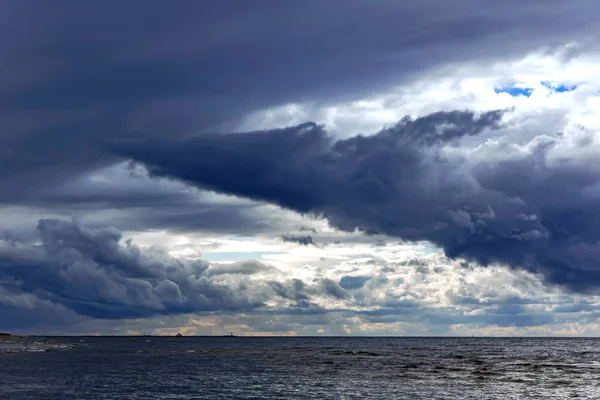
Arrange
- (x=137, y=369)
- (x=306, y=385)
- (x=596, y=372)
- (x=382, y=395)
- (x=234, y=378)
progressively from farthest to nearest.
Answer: (x=137, y=369) → (x=596, y=372) → (x=234, y=378) → (x=306, y=385) → (x=382, y=395)

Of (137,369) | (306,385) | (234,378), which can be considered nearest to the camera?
(306,385)

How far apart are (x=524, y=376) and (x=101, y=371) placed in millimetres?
81799

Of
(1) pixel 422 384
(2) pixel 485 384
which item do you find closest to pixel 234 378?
(1) pixel 422 384

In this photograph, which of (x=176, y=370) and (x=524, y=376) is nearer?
(x=524, y=376)

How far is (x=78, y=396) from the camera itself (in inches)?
3258

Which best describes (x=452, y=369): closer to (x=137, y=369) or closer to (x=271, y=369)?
(x=271, y=369)

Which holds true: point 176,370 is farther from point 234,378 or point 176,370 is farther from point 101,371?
point 234,378

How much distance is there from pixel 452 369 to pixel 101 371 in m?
71.4

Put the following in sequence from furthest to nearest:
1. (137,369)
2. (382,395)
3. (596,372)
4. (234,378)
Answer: (137,369), (596,372), (234,378), (382,395)

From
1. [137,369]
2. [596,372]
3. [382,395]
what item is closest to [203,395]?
[382,395]

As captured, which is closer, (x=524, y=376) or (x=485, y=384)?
(x=485, y=384)

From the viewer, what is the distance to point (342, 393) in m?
84.6

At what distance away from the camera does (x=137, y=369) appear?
131 metres

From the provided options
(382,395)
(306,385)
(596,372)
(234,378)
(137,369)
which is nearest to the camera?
(382,395)
